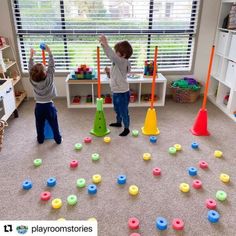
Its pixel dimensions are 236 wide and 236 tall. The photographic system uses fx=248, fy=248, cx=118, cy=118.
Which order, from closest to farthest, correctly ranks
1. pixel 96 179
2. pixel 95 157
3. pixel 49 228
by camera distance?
pixel 49 228 < pixel 96 179 < pixel 95 157

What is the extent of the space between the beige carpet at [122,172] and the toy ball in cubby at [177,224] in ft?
0.09

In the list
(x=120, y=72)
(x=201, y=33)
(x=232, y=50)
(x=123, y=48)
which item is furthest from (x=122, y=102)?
(x=201, y=33)

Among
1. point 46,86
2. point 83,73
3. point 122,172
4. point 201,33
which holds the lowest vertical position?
point 122,172

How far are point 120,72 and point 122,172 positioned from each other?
0.93 meters

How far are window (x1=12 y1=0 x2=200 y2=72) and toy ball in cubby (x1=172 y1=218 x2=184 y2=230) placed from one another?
2.54 m

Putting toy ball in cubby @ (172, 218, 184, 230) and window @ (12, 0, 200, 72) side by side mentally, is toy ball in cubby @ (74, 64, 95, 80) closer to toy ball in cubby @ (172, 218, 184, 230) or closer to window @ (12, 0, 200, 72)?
window @ (12, 0, 200, 72)

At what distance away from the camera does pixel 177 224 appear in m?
1.53

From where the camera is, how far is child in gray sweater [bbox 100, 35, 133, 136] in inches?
86.4

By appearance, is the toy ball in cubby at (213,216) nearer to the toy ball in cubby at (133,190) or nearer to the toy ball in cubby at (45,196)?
the toy ball in cubby at (133,190)

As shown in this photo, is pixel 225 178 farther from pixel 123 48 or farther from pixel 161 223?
pixel 123 48

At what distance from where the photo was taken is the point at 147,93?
374 cm

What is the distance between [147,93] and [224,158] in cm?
175

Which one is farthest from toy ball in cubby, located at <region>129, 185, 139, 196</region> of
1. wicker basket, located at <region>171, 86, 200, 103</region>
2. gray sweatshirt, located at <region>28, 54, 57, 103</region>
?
wicker basket, located at <region>171, 86, 200, 103</region>

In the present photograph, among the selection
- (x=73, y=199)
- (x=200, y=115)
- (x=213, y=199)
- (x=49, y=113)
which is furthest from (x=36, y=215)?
(x=200, y=115)
